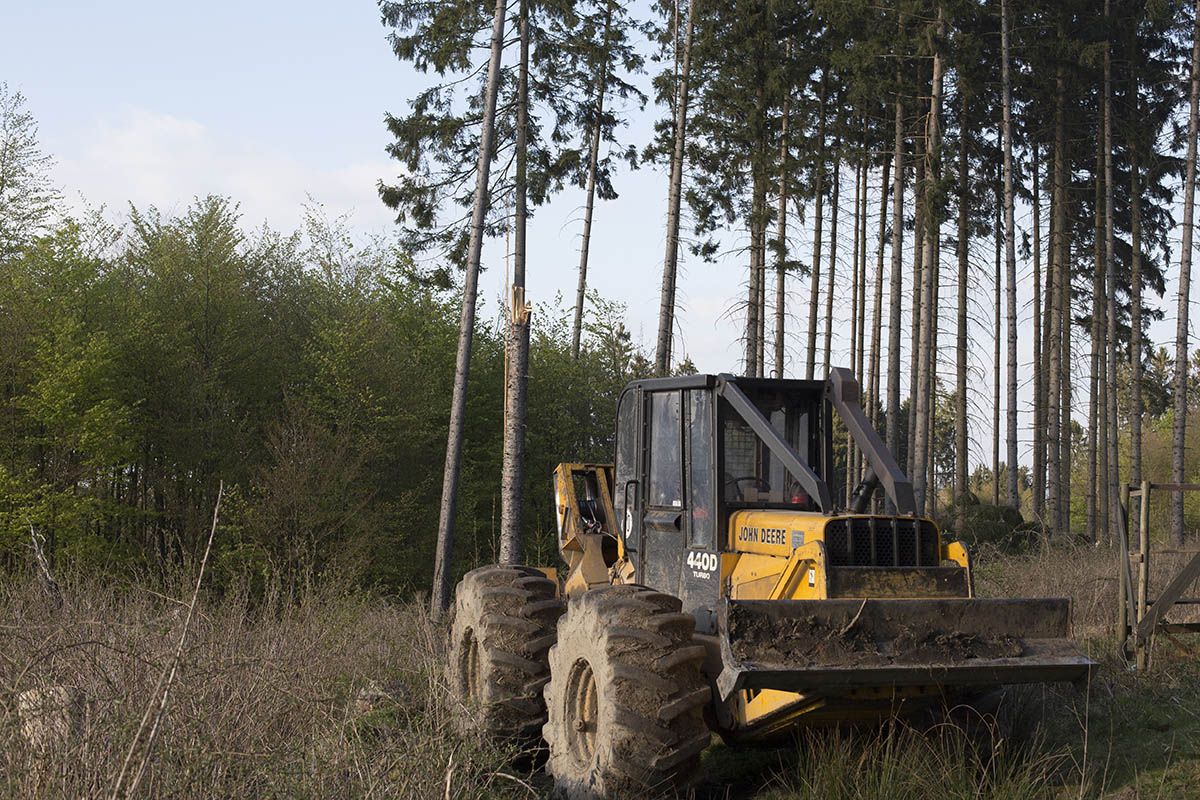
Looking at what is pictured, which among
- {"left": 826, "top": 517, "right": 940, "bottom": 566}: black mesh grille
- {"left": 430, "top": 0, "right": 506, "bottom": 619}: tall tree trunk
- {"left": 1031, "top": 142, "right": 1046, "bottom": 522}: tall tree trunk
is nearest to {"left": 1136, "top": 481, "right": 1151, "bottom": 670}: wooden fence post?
{"left": 826, "top": 517, "right": 940, "bottom": 566}: black mesh grille

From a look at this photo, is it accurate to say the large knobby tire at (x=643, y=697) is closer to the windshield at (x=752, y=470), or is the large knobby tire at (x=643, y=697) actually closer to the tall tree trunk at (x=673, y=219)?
the windshield at (x=752, y=470)

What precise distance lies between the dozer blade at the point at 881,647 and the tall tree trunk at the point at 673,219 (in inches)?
651

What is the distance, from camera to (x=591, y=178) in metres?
29.1

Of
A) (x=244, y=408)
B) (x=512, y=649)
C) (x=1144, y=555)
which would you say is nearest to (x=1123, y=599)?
(x=1144, y=555)

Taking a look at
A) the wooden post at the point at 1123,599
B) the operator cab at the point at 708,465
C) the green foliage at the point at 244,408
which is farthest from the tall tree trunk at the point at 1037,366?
the operator cab at the point at 708,465

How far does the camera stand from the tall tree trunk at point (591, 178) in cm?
2352

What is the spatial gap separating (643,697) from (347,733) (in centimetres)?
168

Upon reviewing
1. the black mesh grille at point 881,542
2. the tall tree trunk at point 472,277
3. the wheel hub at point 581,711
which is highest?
the tall tree trunk at point 472,277

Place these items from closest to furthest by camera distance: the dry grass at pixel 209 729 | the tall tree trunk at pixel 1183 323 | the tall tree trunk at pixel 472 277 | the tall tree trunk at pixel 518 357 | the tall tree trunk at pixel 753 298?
the dry grass at pixel 209 729 < the tall tree trunk at pixel 518 357 < the tall tree trunk at pixel 472 277 < the tall tree trunk at pixel 1183 323 < the tall tree trunk at pixel 753 298

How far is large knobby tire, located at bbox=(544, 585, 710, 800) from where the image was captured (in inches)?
254

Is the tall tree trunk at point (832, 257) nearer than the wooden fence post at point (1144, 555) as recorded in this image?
No

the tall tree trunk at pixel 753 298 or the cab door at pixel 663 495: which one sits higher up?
the tall tree trunk at pixel 753 298

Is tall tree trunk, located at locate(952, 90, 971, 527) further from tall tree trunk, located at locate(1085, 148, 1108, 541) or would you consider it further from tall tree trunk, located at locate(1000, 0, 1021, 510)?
tall tree trunk, located at locate(1085, 148, 1108, 541)

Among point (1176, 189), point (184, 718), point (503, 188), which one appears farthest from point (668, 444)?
point (1176, 189)
